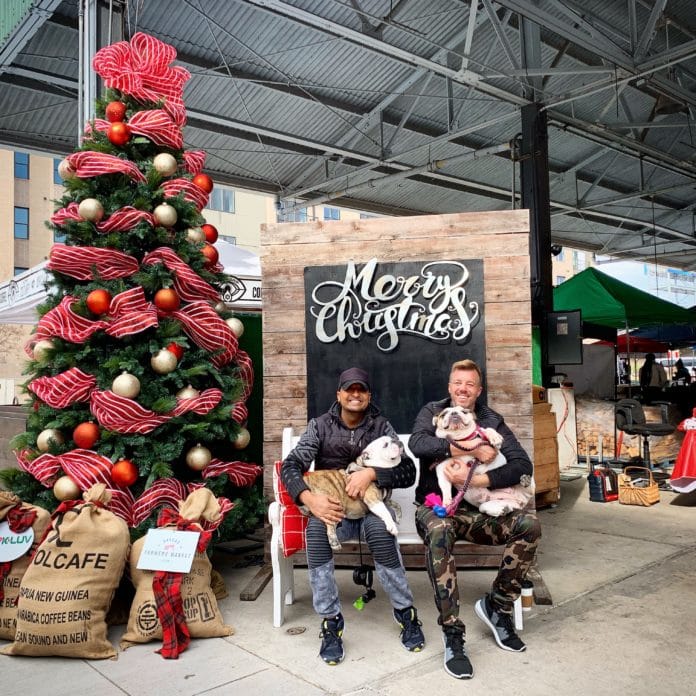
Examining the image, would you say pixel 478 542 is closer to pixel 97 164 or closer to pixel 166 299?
pixel 166 299

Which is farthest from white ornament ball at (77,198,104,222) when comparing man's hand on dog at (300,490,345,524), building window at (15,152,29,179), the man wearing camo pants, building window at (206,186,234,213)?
building window at (206,186,234,213)

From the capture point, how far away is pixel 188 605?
11.3 feet

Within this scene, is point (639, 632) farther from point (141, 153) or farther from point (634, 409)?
point (634, 409)

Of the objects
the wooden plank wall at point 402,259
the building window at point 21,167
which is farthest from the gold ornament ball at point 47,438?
the building window at point 21,167

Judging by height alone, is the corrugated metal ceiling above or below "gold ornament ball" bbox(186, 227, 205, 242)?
above

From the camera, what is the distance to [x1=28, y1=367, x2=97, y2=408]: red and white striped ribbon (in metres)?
3.97

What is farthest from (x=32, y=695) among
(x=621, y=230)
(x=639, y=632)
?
(x=621, y=230)

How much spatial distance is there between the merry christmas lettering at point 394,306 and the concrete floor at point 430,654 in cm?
170

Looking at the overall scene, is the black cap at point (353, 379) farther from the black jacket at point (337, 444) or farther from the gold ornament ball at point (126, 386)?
the gold ornament ball at point (126, 386)

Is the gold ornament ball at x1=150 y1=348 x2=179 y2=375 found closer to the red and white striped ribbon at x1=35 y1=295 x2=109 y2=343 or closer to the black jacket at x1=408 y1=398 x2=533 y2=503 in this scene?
the red and white striped ribbon at x1=35 y1=295 x2=109 y2=343

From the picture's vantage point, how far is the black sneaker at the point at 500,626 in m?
3.24

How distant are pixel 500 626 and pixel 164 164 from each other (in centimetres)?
345

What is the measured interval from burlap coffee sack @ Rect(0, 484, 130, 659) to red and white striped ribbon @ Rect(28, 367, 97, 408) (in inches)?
31.5

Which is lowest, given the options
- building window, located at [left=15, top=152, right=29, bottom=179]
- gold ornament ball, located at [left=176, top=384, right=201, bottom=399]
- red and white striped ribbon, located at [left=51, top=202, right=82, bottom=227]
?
gold ornament ball, located at [left=176, top=384, right=201, bottom=399]
